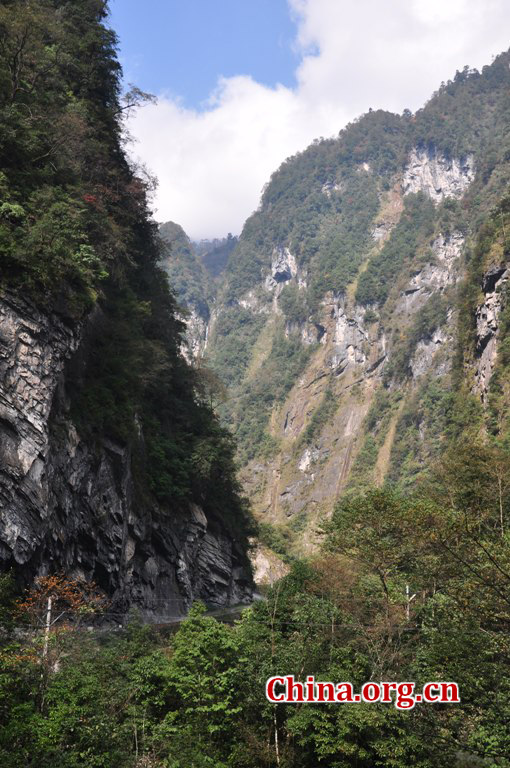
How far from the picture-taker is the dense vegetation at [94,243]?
63.2 feet

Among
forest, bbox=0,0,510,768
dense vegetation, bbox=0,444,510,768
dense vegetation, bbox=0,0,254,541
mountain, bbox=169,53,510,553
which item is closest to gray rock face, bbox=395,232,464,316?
mountain, bbox=169,53,510,553

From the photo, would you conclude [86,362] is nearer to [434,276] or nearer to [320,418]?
[320,418]

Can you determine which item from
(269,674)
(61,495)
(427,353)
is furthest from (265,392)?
(269,674)

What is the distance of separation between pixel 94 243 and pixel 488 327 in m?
41.6

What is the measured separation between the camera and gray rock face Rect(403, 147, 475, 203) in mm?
156125

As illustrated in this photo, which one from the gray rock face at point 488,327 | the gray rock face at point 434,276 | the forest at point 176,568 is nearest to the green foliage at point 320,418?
the gray rock face at point 434,276

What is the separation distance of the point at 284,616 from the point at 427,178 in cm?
16273

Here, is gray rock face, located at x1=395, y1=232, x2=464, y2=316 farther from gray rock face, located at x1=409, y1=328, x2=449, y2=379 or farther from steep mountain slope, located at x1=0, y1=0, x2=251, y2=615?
steep mountain slope, located at x1=0, y1=0, x2=251, y2=615

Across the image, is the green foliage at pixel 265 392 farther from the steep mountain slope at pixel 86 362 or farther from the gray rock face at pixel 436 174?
the steep mountain slope at pixel 86 362

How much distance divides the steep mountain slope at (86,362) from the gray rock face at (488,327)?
28.5 meters

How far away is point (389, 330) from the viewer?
118188mm

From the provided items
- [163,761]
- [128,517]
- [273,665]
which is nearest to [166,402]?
[128,517]

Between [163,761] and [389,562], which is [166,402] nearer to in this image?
[389,562]

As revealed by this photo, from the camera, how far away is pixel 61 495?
1886 centimetres
